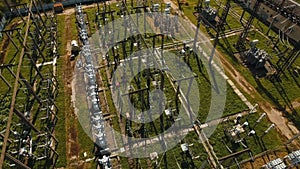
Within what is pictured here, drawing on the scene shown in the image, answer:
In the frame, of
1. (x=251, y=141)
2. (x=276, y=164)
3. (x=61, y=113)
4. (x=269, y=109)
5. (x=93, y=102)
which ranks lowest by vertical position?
(x=251, y=141)

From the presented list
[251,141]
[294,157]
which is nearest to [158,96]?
[251,141]

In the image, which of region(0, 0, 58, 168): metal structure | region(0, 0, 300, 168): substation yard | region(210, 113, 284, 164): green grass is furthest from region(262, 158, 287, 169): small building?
region(0, 0, 58, 168): metal structure

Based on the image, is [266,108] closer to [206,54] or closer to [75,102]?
[206,54]

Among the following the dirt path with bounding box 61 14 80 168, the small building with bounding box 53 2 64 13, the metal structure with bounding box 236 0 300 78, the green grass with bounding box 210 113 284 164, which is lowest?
the green grass with bounding box 210 113 284 164

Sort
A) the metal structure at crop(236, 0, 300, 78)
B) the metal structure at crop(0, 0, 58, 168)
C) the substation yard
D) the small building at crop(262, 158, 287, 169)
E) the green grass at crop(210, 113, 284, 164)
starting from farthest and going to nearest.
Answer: the metal structure at crop(236, 0, 300, 78), the green grass at crop(210, 113, 284, 164), the substation yard, the metal structure at crop(0, 0, 58, 168), the small building at crop(262, 158, 287, 169)

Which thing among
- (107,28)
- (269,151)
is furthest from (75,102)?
(269,151)

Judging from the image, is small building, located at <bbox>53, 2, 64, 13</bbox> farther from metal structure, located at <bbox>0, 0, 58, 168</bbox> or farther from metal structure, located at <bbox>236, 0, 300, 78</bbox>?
metal structure, located at <bbox>236, 0, 300, 78</bbox>

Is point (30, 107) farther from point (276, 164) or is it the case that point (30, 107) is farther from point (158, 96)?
point (276, 164)
